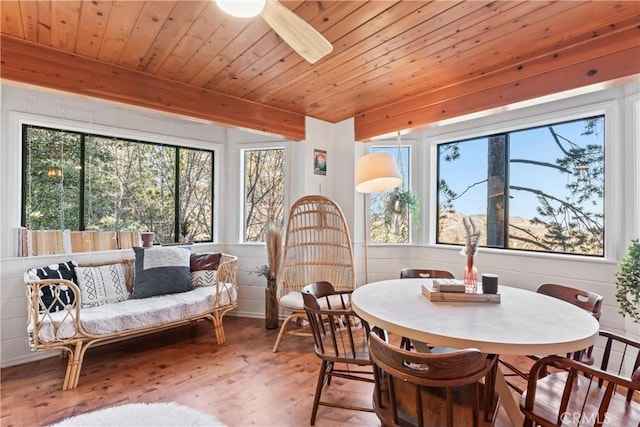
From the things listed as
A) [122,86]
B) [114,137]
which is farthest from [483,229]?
[114,137]

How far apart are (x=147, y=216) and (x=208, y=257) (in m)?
0.92

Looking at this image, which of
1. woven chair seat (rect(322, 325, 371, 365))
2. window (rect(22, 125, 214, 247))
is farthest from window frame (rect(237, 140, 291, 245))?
woven chair seat (rect(322, 325, 371, 365))

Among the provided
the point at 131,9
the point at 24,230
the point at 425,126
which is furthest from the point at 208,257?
the point at 425,126

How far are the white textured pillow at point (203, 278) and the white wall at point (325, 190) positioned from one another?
551 millimetres

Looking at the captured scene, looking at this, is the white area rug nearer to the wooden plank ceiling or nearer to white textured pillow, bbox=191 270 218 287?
white textured pillow, bbox=191 270 218 287

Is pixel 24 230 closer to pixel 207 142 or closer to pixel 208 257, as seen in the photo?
pixel 208 257

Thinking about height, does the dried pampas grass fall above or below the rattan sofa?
above

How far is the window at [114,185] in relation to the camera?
3021 mm

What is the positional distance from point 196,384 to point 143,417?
1.56ft

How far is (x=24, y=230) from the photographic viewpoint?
2785mm

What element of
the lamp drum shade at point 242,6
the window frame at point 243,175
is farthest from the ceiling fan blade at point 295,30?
the window frame at point 243,175

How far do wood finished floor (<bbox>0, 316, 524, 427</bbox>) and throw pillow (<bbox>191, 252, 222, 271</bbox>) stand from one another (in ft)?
2.58

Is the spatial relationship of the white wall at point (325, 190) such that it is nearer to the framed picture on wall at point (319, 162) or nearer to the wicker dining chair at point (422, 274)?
the framed picture on wall at point (319, 162)

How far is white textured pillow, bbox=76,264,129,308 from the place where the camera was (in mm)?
2838
